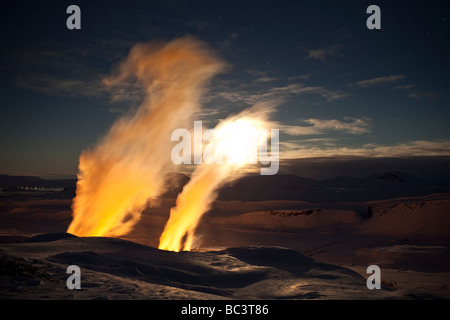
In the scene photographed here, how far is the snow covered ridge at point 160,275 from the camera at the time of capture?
7.14 metres

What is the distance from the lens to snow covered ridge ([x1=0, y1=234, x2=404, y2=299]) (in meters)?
7.14

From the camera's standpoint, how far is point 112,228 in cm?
2966

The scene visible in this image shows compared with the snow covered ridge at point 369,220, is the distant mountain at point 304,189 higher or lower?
higher

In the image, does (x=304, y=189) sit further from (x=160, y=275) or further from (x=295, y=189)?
(x=160, y=275)

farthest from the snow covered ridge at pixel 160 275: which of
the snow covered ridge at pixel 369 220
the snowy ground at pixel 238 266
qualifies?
the snow covered ridge at pixel 369 220

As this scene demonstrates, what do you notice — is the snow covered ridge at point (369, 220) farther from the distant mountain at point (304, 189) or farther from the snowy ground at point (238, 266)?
the distant mountain at point (304, 189)

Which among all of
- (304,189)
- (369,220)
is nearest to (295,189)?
(304,189)

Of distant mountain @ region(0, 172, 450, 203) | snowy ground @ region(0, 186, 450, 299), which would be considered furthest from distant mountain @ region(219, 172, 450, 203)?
snowy ground @ region(0, 186, 450, 299)

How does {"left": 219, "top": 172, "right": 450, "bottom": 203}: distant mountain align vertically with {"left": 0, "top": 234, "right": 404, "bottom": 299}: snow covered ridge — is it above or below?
above

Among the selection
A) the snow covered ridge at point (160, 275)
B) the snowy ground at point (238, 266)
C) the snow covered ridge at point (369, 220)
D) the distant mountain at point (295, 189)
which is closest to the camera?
the snow covered ridge at point (160, 275)

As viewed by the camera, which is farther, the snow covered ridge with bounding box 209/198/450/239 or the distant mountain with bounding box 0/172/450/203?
the distant mountain with bounding box 0/172/450/203

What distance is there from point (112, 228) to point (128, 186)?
4.33 metres

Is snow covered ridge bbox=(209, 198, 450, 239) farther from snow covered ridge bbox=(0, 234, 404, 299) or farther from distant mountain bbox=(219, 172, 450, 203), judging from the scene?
distant mountain bbox=(219, 172, 450, 203)
